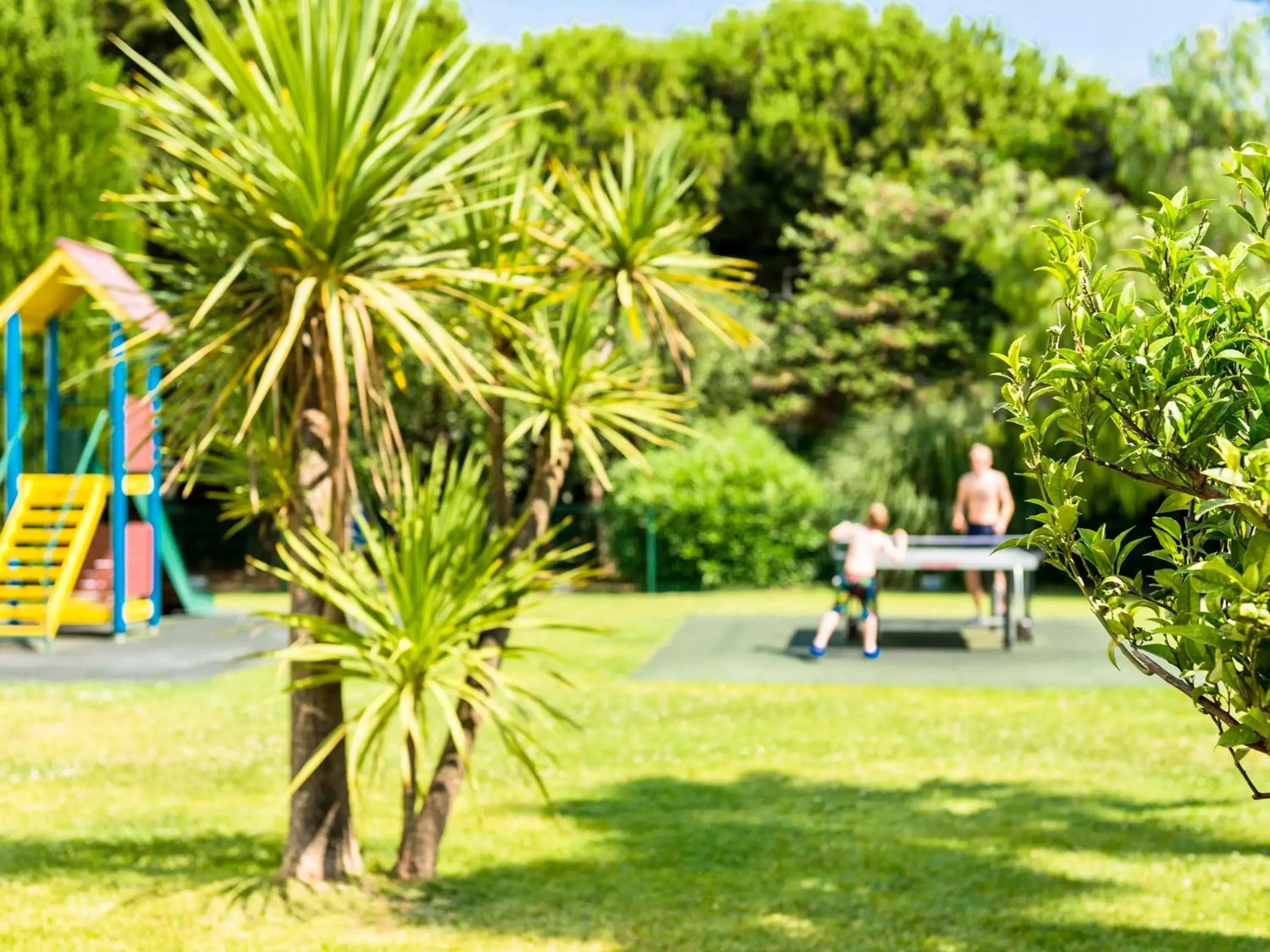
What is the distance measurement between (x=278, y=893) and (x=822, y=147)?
27686 mm

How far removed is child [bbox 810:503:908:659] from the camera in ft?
43.5

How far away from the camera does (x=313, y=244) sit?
5.28 m

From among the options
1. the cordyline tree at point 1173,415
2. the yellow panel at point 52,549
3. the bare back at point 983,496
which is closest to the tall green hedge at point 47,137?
the yellow panel at point 52,549

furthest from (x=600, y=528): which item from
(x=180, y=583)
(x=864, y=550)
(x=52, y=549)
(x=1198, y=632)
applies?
(x=1198, y=632)

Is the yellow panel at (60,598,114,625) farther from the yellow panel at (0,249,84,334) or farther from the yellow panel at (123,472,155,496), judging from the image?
the yellow panel at (0,249,84,334)

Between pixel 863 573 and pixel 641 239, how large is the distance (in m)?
7.64

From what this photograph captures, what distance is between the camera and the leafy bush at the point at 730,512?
22344mm

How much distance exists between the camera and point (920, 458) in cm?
2300

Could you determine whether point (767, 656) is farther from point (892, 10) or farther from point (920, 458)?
point (892, 10)

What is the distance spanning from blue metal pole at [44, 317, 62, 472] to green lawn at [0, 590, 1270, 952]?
5.83 m

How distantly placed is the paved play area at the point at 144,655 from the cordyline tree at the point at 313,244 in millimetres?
5629

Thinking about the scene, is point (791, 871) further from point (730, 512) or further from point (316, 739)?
point (730, 512)

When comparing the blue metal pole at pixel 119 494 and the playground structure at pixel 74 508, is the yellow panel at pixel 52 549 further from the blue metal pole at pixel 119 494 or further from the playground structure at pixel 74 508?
the blue metal pole at pixel 119 494

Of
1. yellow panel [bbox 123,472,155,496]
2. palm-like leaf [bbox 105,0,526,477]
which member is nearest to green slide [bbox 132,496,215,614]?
yellow panel [bbox 123,472,155,496]
